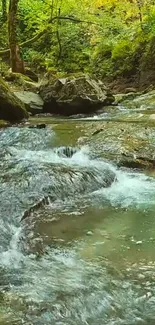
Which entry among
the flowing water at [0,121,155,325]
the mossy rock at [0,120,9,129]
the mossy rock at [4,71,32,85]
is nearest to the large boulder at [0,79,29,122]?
the mossy rock at [0,120,9,129]

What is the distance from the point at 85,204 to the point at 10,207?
96 centimetres

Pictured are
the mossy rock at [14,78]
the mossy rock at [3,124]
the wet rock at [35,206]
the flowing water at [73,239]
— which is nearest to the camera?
the flowing water at [73,239]

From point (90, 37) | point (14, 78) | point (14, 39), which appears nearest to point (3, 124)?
point (14, 78)

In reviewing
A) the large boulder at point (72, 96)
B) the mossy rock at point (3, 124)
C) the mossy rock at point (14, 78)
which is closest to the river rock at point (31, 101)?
the large boulder at point (72, 96)

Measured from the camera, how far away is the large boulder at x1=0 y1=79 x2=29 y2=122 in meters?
9.10

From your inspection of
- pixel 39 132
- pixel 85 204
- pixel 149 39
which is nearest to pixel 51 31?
pixel 149 39

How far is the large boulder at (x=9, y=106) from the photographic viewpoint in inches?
358

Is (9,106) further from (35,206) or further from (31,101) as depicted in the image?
(35,206)

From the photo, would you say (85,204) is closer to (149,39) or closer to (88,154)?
(88,154)

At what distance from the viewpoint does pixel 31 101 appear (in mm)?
11117

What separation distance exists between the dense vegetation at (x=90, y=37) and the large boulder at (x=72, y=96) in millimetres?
4298

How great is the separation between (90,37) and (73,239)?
51.6 ft

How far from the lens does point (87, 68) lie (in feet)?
57.0

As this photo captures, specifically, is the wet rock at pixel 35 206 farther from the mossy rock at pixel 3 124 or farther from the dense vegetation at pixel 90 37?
the dense vegetation at pixel 90 37
